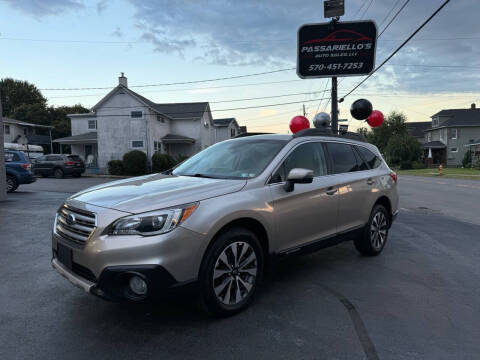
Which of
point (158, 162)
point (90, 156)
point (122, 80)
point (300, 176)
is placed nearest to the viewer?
point (300, 176)

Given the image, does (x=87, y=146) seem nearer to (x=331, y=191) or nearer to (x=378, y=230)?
(x=378, y=230)

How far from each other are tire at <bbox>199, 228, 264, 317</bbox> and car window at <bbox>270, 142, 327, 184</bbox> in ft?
2.51

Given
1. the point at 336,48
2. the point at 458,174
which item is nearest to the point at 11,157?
the point at 336,48

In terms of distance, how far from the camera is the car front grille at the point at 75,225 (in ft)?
9.61

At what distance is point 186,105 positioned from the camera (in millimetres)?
35938

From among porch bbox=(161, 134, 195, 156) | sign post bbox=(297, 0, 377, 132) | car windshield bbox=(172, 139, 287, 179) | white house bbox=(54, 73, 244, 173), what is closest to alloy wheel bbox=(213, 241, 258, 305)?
car windshield bbox=(172, 139, 287, 179)

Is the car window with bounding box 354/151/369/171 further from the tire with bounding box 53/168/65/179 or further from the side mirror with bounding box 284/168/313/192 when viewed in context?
the tire with bounding box 53/168/65/179

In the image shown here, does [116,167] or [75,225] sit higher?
[75,225]

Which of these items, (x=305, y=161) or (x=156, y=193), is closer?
(x=156, y=193)

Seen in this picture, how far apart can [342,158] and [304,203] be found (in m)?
1.28

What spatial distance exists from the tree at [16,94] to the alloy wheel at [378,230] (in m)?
70.2

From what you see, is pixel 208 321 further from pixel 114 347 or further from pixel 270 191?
pixel 270 191

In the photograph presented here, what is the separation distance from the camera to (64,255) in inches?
123

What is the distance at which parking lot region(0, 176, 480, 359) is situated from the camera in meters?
2.73
